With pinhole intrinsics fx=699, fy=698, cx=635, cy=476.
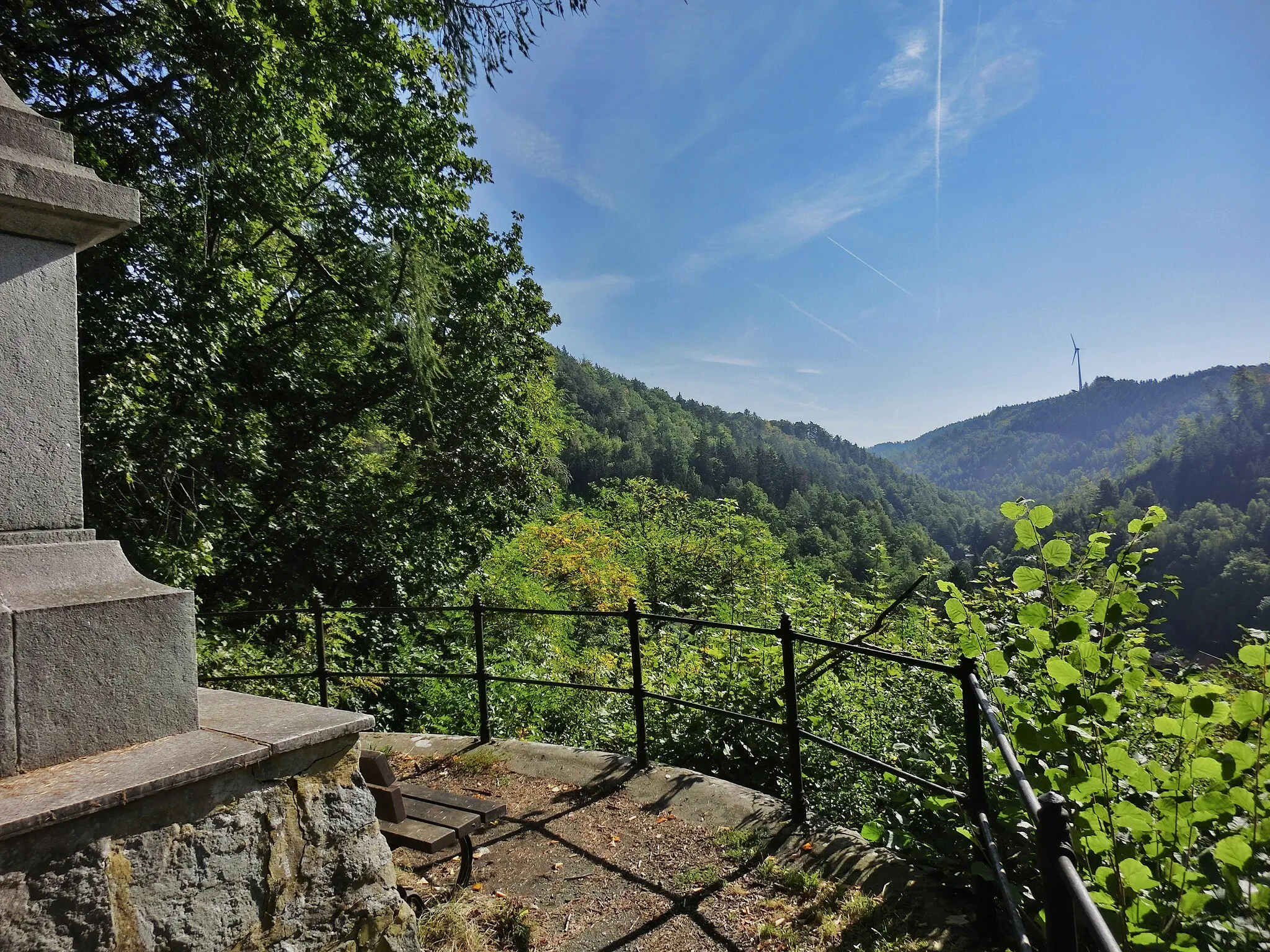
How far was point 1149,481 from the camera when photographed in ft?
233

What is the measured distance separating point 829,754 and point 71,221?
15.0ft

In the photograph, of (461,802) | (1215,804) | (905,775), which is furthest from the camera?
(461,802)

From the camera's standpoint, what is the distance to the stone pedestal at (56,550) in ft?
5.50

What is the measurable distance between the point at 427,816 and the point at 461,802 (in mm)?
226

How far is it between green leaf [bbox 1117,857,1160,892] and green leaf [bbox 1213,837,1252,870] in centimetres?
13

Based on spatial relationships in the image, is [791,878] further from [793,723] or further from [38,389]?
[38,389]

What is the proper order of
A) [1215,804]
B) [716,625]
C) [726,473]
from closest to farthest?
[1215,804], [716,625], [726,473]

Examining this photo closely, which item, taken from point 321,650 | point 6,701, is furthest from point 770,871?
point 321,650

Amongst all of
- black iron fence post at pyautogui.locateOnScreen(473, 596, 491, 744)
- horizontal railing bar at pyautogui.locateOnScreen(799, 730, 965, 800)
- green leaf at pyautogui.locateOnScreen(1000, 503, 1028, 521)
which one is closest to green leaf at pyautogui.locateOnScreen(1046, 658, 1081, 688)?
green leaf at pyautogui.locateOnScreen(1000, 503, 1028, 521)

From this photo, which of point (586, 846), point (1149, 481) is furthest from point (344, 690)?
point (1149, 481)

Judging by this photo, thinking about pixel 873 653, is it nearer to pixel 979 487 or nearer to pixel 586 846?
pixel 586 846

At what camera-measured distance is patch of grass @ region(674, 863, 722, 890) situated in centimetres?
318

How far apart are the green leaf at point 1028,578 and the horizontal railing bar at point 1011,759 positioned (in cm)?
42

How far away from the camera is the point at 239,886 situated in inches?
70.1
